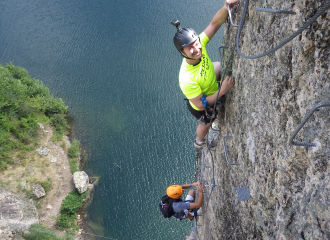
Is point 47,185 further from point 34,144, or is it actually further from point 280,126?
point 280,126

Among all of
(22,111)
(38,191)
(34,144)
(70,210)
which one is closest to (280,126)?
(70,210)

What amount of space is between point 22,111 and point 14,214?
16.1 ft

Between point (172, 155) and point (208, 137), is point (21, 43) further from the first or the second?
point (208, 137)

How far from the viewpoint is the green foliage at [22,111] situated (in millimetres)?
11617

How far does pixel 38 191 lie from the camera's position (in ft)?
35.2

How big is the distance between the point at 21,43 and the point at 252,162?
1790 centimetres

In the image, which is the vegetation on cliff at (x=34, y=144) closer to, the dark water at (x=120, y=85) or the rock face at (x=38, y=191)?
the rock face at (x=38, y=191)

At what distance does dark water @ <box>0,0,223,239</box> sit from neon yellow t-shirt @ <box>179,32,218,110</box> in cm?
753

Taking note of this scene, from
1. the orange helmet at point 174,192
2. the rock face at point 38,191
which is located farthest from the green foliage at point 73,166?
the orange helmet at point 174,192

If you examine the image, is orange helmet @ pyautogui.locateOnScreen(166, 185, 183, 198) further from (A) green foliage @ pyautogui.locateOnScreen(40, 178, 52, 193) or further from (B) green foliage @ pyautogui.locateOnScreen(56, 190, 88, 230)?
(A) green foliage @ pyautogui.locateOnScreen(40, 178, 52, 193)

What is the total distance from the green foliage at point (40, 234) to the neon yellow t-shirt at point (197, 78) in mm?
9507

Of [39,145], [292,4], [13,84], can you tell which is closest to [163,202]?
[292,4]

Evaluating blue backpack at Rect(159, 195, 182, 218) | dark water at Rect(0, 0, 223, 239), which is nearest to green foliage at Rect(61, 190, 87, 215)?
dark water at Rect(0, 0, 223, 239)

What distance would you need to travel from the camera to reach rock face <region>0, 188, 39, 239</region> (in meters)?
9.51
